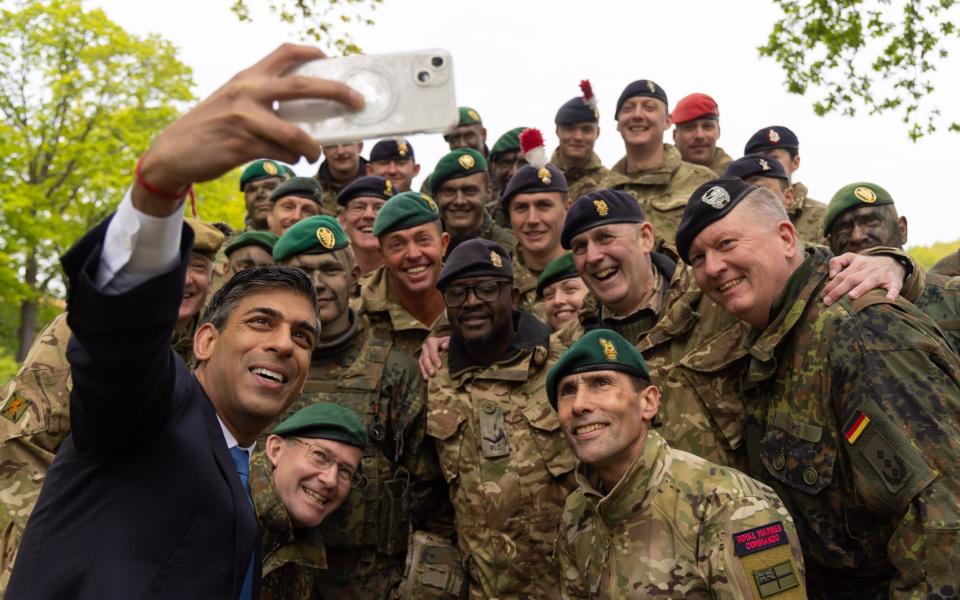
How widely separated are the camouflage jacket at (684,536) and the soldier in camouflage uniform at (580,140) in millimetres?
5398

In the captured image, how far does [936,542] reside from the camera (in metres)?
3.15

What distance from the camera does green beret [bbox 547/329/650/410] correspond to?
151 inches

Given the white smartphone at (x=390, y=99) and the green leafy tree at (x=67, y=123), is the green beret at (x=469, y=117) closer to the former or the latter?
the white smartphone at (x=390, y=99)

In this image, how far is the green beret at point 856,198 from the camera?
5461 mm

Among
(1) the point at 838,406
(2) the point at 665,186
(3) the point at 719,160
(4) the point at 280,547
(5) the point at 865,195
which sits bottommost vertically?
(4) the point at 280,547

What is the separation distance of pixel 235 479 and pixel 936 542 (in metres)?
2.50

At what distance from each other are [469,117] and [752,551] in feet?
22.8

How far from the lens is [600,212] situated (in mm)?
4965

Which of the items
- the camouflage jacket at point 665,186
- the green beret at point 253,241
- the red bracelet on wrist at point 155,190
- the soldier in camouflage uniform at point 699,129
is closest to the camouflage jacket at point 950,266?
the camouflage jacket at point 665,186

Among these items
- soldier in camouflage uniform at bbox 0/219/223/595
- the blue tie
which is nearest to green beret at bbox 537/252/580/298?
soldier in camouflage uniform at bbox 0/219/223/595

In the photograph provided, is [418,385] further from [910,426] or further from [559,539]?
[910,426]

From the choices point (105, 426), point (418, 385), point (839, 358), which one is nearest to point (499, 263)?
point (418, 385)

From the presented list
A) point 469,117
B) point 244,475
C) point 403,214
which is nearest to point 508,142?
point 469,117

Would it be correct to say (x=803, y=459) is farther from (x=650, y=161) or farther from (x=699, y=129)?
(x=699, y=129)
